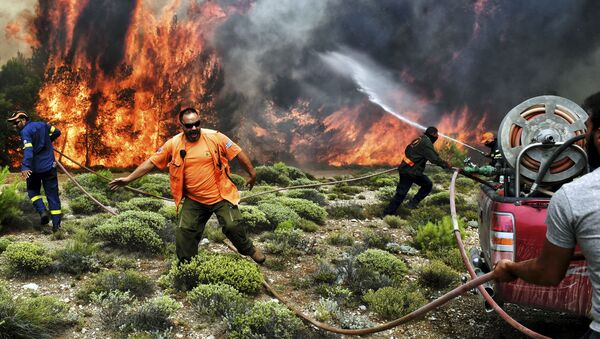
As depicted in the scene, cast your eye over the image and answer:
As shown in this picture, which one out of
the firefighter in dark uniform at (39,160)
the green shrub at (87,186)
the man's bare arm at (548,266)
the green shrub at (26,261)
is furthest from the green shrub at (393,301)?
the green shrub at (87,186)

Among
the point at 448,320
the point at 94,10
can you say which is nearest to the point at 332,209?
the point at 448,320

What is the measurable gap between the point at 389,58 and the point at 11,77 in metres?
33.4

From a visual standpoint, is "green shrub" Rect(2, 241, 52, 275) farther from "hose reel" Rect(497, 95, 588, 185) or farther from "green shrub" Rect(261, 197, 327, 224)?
"hose reel" Rect(497, 95, 588, 185)

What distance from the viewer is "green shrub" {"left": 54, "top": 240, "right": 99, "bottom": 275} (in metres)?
5.50

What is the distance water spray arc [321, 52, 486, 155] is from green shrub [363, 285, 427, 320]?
38.9 meters

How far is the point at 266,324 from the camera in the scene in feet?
12.9

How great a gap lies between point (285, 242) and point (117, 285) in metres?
2.90

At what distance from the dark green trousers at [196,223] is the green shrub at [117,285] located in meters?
0.53

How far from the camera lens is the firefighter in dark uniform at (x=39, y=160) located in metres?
7.00

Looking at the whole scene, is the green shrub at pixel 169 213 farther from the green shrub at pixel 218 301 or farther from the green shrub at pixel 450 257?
the green shrub at pixel 450 257

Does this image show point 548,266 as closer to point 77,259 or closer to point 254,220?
point 77,259

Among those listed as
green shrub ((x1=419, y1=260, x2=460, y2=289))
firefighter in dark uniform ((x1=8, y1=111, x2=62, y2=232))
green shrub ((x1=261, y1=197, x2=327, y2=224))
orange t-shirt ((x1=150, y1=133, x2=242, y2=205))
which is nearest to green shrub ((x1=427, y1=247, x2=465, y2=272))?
green shrub ((x1=419, y1=260, x2=460, y2=289))

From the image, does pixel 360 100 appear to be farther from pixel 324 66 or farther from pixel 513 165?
pixel 513 165

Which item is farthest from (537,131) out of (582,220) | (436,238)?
(436,238)
